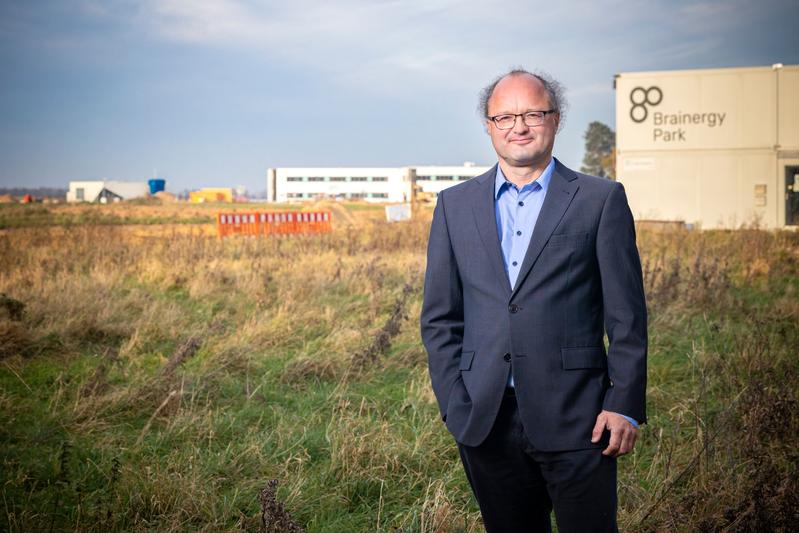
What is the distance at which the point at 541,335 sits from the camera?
216 cm

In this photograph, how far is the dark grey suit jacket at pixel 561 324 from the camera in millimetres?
2115

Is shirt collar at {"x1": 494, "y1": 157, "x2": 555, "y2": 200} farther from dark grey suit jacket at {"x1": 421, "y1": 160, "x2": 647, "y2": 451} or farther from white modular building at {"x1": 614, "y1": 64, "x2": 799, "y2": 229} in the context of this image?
white modular building at {"x1": 614, "y1": 64, "x2": 799, "y2": 229}

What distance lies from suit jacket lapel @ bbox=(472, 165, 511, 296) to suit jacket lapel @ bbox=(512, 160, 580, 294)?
0.23ft

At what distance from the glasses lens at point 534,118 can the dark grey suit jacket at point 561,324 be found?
0.18 metres

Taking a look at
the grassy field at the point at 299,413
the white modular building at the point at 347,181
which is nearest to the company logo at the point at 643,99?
the grassy field at the point at 299,413

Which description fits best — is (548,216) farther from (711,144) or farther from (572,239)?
(711,144)

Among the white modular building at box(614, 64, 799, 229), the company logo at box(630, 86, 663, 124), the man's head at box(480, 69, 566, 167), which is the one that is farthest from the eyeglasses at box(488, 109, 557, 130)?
the company logo at box(630, 86, 663, 124)

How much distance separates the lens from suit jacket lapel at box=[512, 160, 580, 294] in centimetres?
219

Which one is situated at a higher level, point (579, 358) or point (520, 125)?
point (520, 125)

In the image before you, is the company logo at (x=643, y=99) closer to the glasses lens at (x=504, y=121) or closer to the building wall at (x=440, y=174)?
the glasses lens at (x=504, y=121)

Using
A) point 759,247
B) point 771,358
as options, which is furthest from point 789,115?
point 771,358

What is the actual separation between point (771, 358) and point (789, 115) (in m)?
16.7

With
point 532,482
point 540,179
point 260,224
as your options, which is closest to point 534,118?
point 540,179

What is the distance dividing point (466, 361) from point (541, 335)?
0.28 m
